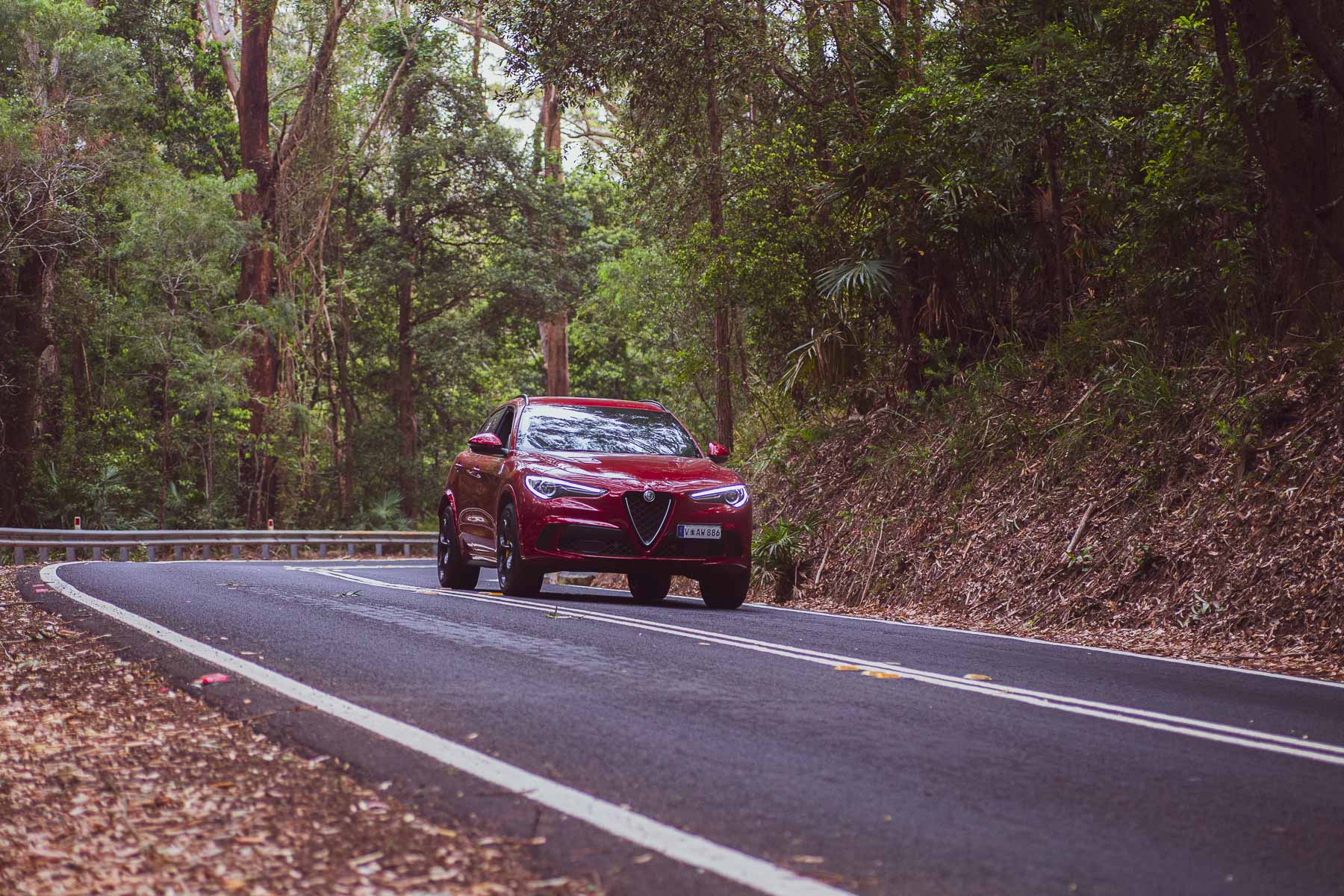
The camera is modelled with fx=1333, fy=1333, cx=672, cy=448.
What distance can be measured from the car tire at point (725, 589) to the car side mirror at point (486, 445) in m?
2.10

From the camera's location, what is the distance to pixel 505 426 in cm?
1266

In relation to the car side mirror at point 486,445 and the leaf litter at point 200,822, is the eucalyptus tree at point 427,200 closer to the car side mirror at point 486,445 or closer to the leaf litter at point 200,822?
the car side mirror at point 486,445

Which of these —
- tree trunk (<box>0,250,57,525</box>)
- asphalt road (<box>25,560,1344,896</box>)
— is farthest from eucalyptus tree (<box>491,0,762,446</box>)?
tree trunk (<box>0,250,57,525</box>)

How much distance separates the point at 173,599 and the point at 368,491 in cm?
3133

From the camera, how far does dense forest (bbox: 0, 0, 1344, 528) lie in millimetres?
13234

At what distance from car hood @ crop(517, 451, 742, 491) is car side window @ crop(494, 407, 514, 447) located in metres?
1.03

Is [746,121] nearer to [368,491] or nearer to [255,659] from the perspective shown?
[255,659]

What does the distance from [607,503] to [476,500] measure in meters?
2.10

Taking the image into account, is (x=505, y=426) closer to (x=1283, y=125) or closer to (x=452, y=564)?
(x=452, y=564)

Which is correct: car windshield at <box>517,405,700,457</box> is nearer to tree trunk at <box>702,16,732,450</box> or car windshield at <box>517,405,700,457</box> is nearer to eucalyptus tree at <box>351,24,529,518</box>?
tree trunk at <box>702,16,732,450</box>

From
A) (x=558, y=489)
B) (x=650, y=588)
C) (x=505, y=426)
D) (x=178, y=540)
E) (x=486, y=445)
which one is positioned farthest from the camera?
(x=178, y=540)

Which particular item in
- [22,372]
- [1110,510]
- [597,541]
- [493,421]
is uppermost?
[22,372]

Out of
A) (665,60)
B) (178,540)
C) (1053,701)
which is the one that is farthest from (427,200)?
(1053,701)

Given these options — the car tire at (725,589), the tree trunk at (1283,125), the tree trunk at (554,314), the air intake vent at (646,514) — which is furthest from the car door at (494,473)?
the tree trunk at (554,314)
